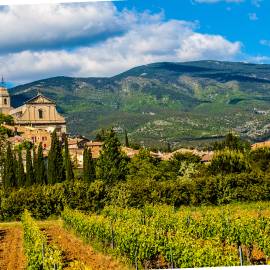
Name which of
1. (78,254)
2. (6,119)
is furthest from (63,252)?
(6,119)

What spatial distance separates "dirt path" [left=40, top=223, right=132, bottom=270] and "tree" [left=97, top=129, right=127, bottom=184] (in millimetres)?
14392

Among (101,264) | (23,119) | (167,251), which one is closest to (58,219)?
(101,264)

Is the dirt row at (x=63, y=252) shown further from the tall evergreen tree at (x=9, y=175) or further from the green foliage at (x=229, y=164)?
the green foliage at (x=229, y=164)

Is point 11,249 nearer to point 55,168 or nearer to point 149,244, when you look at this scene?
point 149,244

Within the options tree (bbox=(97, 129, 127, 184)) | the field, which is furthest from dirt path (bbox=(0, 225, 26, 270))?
tree (bbox=(97, 129, 127, 184))

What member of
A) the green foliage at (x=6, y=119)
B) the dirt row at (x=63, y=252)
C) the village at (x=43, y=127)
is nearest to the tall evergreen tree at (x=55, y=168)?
the dirt row at (x=63, y=252)

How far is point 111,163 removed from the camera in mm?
34969

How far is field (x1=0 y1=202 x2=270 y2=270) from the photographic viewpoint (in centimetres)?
1008

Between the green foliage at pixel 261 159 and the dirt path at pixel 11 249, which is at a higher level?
the green foliage at pixel 261 159

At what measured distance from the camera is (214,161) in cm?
3388

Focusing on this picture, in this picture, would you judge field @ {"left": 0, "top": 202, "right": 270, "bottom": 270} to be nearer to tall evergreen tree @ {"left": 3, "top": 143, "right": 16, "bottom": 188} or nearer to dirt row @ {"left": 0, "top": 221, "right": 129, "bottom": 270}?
dirt row @ {"left": 0, "top": 221, "right": 129, "bottom": 270}

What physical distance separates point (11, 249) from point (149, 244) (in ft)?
18.9

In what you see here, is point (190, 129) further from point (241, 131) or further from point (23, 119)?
point (23, 119)

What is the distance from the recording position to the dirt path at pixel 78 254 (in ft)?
40.0
